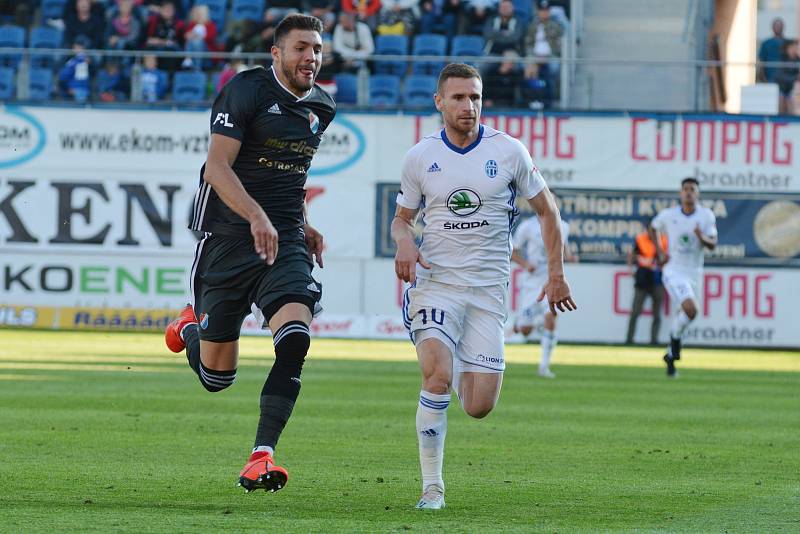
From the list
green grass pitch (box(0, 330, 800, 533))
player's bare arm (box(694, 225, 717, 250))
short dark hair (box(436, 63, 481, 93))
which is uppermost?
short dark hair (box(436, 63, 481, 93))

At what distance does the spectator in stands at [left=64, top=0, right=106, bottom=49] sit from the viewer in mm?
29234

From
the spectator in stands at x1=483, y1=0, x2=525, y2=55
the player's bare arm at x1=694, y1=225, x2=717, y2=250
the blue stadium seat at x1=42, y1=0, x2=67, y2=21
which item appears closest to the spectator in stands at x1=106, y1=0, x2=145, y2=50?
the blue stadium seat at x1=42, y1=0, x2=67, y2=21

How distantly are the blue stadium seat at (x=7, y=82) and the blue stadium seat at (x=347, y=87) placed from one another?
19.7ft

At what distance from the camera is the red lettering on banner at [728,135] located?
92.1ft

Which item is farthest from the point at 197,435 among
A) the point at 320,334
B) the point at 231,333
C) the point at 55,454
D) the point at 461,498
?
the point at 320,334

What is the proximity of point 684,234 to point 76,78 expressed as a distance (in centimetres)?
1295

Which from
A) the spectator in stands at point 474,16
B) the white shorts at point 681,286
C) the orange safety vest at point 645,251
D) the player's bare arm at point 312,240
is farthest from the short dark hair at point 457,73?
the spectator in stands at point 474,16

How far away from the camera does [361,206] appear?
Result: 28422 millimetres

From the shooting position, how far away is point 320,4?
2995 centimetres

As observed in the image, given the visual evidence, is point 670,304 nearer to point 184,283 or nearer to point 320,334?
point 320,334

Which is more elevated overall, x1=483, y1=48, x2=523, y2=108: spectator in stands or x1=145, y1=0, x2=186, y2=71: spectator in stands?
x1=145, y1=0, x2=186, y2=71: spectator in stands

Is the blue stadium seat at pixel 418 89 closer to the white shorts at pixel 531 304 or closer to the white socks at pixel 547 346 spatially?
the white shorts at pixel 531 304

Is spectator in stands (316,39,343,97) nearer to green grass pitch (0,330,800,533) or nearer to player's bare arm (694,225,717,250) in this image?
green grass pitch (0,330,800,533)

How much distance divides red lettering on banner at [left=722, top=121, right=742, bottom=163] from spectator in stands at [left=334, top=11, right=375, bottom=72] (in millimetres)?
6608
